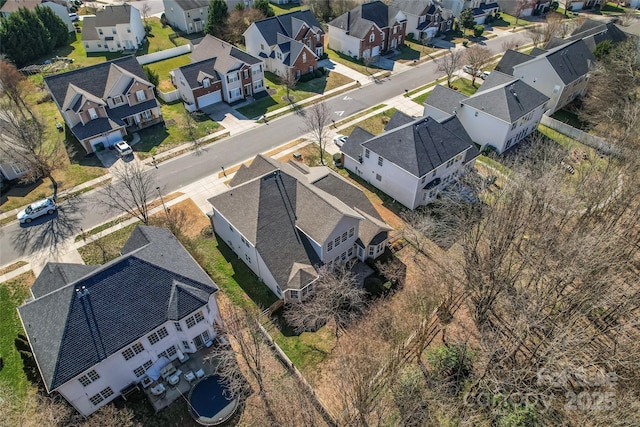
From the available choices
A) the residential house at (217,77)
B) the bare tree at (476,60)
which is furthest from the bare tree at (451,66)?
the residential house at (217,77)

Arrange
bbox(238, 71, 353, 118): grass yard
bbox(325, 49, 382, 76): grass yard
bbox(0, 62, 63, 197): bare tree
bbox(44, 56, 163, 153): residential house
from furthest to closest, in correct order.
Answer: bbox(325, 49, 382, 76): grass yard → bbox(238, 71, 353, 118): grass yard → bbox(44, 56, 163, 153): residential house → bbox(0, 62, 63, 197): bare tree

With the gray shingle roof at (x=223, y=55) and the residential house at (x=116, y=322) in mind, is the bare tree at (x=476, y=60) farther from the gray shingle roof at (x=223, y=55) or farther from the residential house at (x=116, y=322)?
the residential house at (x=116, y=322)

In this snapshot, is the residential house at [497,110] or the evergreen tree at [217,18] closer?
the residential house at [497,110]

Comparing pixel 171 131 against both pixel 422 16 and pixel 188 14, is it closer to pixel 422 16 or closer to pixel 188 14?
pixel 188 14

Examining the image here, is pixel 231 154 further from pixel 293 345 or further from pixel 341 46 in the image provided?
pixel 341 46

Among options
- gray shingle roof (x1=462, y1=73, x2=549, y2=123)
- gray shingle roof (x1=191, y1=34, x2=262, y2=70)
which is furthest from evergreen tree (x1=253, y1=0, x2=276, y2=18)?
gray shingle roof (x1=462, y1=73, x2=549, y2=123)

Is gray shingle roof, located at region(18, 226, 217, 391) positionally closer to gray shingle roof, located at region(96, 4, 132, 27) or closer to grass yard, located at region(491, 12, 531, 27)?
gray shingle roof, located at region(96, 4, 132, 27)
